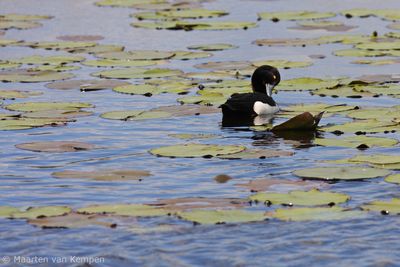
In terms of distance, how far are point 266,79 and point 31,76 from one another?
3788 millimetres

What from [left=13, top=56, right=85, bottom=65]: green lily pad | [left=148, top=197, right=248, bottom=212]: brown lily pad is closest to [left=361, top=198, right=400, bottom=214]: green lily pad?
[left=148, top=197, right=248, bottom=212]: brown lily pad

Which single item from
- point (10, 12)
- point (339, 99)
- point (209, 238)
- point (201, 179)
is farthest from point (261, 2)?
point (209, 238)

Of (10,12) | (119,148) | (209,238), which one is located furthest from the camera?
(10,12)

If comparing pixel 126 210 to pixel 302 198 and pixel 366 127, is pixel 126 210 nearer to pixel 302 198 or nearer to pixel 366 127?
pixel 302 198

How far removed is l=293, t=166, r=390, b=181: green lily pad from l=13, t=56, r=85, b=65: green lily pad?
7.62 metres

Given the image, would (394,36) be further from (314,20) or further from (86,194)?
(86,194)

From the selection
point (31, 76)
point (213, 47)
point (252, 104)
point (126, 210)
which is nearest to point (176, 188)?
point (126, 210)

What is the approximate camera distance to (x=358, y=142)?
12.8 meters

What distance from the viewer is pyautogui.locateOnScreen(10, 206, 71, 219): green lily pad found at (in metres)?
10.1

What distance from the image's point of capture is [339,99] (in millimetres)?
15625

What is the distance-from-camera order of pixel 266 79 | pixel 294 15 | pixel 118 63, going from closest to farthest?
1. pixel 266 79
2. pixel 118 63
3. pixel 294 15

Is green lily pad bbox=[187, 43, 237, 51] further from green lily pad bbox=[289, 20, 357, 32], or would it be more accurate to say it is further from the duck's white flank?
the duck's white flank

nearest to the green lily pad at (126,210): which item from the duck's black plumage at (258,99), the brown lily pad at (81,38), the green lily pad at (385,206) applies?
the green lily pad at (385,206)

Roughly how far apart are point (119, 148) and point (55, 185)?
1.77m
